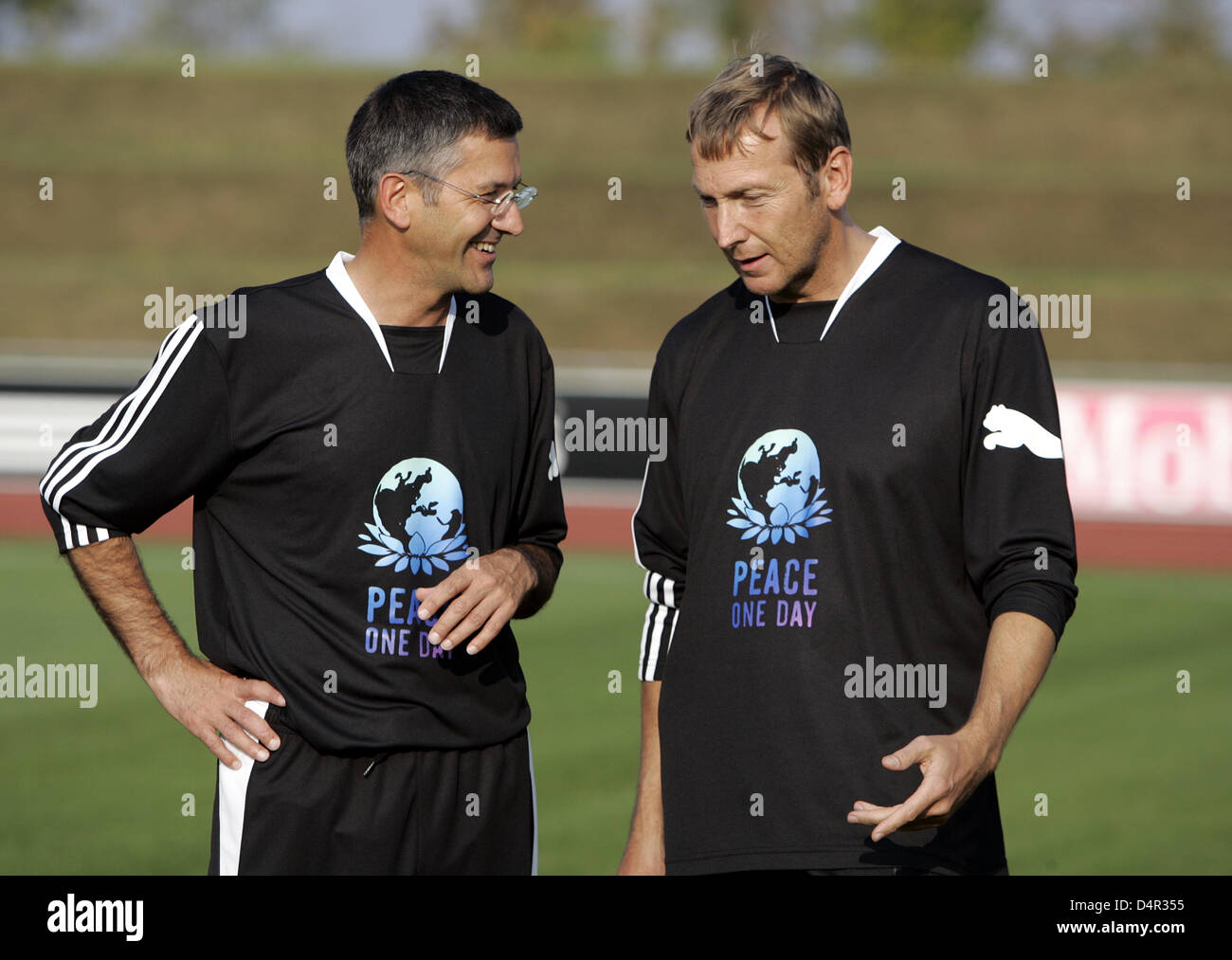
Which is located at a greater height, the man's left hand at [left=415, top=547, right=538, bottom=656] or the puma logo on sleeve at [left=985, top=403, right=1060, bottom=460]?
the puma logo on sleeve at [left=985, top=403, right=1060, bottom=460]

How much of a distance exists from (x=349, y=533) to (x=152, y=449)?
0.48 metres

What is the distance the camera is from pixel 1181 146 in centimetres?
2739

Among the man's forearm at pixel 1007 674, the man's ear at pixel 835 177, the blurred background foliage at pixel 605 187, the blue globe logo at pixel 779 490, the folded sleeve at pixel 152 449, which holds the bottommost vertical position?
the man's forearm at pixel 1007 674

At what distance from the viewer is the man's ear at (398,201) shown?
3.68 m

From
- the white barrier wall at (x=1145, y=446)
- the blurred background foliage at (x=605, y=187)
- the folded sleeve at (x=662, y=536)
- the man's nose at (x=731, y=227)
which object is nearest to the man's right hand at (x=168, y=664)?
the folded sleeve at (x=662, y=536)

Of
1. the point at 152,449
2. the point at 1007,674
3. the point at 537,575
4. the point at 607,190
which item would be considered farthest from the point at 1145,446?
the point at 607,190

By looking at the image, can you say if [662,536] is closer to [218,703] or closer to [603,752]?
[218,703]

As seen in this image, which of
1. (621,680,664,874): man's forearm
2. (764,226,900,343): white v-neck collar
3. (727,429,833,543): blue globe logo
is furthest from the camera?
(621,680,664,874): man's forearm

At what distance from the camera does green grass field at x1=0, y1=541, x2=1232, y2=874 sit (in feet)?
22.1

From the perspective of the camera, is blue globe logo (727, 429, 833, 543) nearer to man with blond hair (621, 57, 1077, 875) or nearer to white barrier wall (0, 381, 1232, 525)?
man with blond hair (621, 57, 1077, 875)

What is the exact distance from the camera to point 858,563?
3.14 m

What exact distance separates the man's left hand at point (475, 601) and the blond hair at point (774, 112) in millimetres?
1040

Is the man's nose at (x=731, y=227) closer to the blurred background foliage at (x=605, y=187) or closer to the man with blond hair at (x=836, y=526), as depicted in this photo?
the man with blond hair at (x=836, y=526)

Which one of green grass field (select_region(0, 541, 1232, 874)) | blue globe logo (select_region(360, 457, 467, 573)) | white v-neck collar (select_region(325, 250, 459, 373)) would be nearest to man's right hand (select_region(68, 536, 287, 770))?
blue globe logo (select_region(360, 457, 467, 573))
